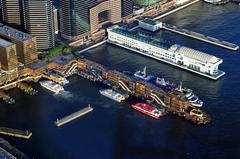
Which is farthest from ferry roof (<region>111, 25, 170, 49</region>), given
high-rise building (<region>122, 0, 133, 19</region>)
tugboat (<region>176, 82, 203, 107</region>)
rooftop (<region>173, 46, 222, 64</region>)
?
tugboat (<region>176, 82, 203, 107</region>)

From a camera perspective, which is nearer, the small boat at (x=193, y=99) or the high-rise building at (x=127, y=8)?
the small boat at (x=193, y=99)

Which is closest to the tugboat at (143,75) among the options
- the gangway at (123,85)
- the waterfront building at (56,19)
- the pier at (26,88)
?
the gangway at (123,85)

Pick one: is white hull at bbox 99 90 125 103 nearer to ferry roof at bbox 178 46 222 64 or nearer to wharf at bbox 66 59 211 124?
wharf at bbox 66 59 211 124

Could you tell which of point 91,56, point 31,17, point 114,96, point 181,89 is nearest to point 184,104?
point 181,89

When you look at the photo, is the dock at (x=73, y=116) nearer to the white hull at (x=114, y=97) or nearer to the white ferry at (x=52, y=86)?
the white hull at (x=114, y=97)

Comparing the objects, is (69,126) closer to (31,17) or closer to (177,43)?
(31,17)

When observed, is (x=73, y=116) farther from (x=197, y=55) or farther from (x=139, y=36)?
(x=139, y=36)
